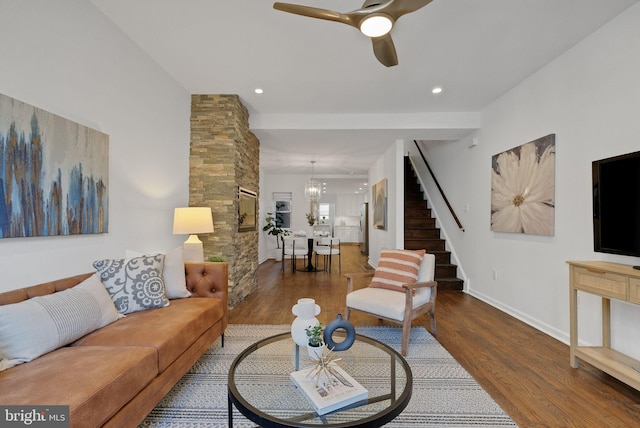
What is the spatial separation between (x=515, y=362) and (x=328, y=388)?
6.23ft

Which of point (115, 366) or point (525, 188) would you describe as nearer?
point (115, 366)

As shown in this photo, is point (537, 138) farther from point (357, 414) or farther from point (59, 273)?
point (59, 273)

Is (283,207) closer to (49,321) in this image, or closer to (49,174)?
(49,174)

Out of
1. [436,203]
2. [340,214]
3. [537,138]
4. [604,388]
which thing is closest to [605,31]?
[537,138]

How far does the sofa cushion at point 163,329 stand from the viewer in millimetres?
1609

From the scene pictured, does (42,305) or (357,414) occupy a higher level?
(42,305)

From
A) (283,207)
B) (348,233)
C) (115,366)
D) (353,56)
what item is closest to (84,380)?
(115,366)

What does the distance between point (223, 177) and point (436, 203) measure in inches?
165

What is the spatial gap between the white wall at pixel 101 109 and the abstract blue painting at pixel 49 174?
8 cm

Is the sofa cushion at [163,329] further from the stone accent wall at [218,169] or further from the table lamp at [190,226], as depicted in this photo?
the stone accent wall at [218,169]

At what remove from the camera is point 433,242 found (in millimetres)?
5422

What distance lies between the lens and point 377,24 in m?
1.88

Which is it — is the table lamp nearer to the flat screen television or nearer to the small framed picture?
the small framed picture

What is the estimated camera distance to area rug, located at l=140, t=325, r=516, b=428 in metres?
1.64
